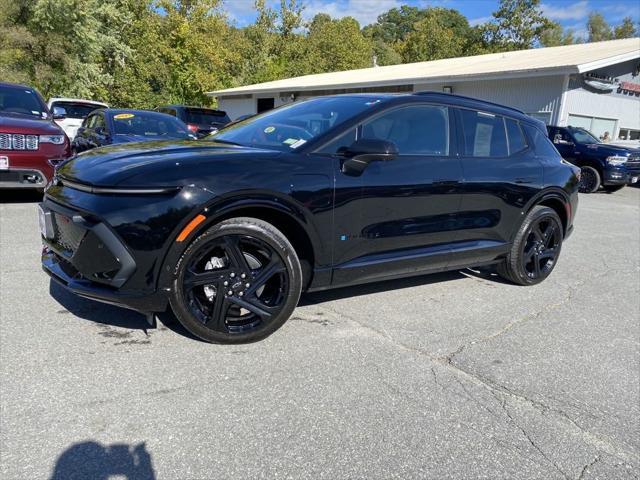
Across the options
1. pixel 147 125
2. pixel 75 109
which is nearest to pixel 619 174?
pixel 147 125

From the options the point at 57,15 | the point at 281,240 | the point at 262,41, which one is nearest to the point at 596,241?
the point at 281,240

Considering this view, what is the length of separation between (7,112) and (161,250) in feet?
20.9

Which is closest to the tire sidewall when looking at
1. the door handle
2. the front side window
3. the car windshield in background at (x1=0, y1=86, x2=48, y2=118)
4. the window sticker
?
the door handle

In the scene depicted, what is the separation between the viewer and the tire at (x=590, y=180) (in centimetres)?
1410

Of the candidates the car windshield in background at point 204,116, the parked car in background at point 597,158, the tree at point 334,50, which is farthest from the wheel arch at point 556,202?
the tree at point 334,50

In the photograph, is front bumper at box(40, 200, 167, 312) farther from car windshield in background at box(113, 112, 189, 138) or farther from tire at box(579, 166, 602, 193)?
tire at box(579, 166, 602, 193)

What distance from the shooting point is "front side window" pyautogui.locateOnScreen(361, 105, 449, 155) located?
382cm

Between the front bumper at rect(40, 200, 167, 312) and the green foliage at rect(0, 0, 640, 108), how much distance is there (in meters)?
23.2

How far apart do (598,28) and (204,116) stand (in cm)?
6477

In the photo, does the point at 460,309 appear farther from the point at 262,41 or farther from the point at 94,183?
the point at 262,41

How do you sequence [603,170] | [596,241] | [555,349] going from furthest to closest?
[603,170], [596,241], [555,349]

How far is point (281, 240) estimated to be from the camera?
3.29 metres

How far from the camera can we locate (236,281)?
3225mm

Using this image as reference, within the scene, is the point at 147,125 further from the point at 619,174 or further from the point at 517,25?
the point at 517,25
